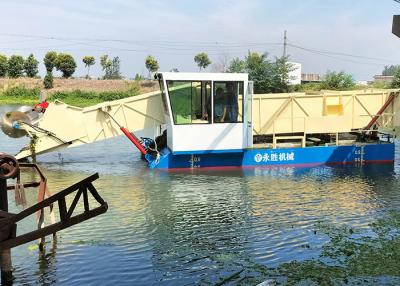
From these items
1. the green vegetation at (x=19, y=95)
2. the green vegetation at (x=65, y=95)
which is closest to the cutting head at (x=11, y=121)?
the green vegetation at (x=65, y=95)

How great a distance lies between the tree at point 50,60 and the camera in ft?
249

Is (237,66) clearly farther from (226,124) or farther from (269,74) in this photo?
(226,124)

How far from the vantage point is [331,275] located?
6.85 m

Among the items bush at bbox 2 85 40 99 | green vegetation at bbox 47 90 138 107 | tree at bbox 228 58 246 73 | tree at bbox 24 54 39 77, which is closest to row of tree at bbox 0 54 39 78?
tree at bbox 24 54 39 77

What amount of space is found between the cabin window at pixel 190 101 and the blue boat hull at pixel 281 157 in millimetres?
1127

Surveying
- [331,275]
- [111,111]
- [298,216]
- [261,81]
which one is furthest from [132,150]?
[261,81]

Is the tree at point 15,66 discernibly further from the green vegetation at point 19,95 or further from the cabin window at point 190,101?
the cabin window at point 190,101

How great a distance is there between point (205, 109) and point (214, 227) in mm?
6603

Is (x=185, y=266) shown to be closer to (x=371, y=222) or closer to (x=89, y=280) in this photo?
(x=89, y=280)

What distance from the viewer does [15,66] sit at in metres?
77.2

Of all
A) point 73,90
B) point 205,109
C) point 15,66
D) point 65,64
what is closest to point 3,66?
point 15,66

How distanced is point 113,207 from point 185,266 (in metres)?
4.19

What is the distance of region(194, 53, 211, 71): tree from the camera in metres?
83.6

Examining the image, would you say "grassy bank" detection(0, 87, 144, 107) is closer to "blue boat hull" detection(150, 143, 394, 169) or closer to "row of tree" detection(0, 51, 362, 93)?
"row of tree" detection(0, 51, 362, 93)
